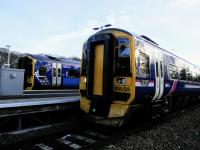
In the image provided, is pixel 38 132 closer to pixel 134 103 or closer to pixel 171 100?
pixel 134 103

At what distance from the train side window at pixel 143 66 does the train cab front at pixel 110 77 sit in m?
0.46

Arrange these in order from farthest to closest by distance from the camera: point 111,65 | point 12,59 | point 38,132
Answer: point 12,59
point 111,65
point 38,132

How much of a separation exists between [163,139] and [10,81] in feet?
23.5

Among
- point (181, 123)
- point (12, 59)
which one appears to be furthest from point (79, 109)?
point (12, 59)

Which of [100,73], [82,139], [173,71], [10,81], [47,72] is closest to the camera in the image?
[82,139]

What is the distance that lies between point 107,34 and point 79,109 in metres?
3.12

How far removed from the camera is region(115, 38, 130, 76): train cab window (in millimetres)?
7719

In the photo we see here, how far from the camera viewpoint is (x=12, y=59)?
61.1 m

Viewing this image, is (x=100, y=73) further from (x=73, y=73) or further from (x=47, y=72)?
(x=73, y=73)

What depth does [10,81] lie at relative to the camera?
11305 millimetres

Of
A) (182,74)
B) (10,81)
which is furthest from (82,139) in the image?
(182,74)

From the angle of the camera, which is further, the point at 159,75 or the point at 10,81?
the point at 10,81

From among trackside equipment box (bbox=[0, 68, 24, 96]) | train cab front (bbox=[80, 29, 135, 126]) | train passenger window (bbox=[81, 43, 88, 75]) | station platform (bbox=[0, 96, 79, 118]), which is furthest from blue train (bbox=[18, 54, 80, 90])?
train cab front (bbox=[80, 29, 135, 126])

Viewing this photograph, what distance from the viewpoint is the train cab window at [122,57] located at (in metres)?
7.72
